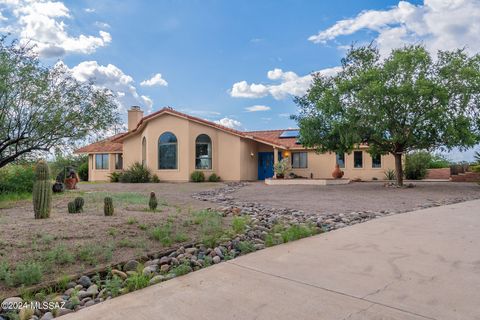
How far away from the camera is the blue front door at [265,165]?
2586 centimetres

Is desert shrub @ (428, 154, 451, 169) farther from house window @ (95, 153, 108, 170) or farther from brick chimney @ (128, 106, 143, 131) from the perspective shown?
house window @ (95, 153, 108, 170)

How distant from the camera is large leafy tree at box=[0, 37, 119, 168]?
991cm

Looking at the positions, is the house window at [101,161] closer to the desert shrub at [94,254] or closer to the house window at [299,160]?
the house window at [299,160]

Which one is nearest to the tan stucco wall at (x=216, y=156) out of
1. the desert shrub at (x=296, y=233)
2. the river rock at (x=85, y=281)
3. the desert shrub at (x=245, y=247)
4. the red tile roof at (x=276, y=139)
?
the red tile roof at (x=276, y=139)

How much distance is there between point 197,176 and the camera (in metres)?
22.3

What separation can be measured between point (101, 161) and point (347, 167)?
793 inches

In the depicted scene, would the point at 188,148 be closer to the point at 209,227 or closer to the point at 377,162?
the point at 377,162

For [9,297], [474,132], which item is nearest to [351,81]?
[474,132]

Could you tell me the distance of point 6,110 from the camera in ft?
33.0

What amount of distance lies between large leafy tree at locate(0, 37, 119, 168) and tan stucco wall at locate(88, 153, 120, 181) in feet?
55.9

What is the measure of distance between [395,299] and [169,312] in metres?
2.28

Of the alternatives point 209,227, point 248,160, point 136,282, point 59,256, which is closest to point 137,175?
point 248,160

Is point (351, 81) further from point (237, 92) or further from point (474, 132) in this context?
point (237, 92)

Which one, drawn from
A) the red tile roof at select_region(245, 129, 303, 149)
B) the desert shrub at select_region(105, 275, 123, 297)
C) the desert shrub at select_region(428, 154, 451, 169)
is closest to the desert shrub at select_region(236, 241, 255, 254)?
the desert shrub at select_region(105, 275, 123, 297)
